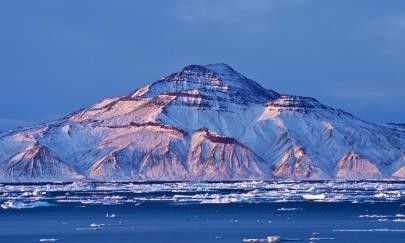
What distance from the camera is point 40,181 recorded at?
19875 centimetres

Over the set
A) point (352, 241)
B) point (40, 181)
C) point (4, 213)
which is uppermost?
point (40, 181)

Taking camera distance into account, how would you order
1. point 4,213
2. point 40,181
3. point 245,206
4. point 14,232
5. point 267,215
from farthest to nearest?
point 40,181, point 245,206, point 4,213, point 267,215, point 14,232

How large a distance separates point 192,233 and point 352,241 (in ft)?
38.2

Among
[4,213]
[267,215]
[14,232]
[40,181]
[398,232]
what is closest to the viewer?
[398,232]

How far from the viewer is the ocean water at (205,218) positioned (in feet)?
226

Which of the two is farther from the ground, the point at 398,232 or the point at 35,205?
the point at 35,205

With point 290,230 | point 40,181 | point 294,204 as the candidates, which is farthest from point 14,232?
point 40,181

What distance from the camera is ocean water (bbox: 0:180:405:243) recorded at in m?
68.9

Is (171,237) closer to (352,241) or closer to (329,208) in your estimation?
(352,241)

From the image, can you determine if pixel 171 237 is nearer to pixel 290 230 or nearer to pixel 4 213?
pixel 290 230

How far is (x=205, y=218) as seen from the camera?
8688 cm

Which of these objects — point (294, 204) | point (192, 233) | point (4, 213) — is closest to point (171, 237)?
point (192, 233)

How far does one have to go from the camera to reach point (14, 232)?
74812 millimetres

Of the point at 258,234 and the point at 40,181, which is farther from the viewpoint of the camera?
the point at 40,181
